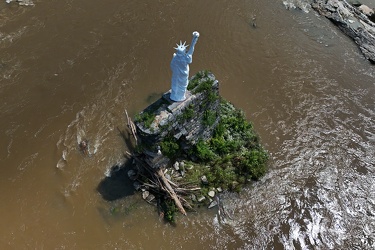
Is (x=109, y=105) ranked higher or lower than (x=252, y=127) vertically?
lower

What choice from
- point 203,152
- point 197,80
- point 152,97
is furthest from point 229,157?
point 152,97

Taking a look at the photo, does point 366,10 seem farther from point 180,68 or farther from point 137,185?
point 137,185

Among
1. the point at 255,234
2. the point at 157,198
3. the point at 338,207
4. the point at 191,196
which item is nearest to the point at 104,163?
the point at 157,198

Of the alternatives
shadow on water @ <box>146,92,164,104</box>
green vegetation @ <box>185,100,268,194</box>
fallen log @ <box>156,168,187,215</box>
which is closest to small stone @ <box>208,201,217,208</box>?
green vegetation @ <box>185,100,268,194</box>

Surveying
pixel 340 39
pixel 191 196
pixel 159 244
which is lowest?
pixel 159 244

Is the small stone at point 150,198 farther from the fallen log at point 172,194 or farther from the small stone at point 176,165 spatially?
the small stone at point 176,165

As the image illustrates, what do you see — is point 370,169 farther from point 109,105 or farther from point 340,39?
point 109,105

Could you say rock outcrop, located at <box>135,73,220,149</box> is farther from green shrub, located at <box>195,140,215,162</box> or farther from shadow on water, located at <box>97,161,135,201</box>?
shadow on water, located at <box>97,161,135,201</box>
